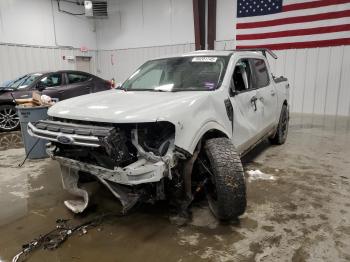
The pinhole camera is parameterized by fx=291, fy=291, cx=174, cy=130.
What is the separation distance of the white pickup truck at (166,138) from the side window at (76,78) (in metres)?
4.88

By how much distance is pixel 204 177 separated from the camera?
274 cm

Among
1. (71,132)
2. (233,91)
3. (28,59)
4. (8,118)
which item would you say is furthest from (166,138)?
(28,59)

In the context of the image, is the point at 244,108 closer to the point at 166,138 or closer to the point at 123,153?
the point at 166,138

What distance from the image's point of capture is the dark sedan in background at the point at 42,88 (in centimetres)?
657

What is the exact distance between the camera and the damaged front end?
221 centimetres

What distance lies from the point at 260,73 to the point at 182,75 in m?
1.45

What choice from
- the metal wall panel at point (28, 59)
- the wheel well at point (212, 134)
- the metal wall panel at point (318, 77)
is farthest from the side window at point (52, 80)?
the metal wall panel at point (318, 77)

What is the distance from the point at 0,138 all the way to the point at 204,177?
535cm

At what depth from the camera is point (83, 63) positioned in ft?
41.5

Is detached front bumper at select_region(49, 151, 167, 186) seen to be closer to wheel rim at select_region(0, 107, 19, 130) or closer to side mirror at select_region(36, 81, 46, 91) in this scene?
side mirror at select_region(36, 81, 46, 91)

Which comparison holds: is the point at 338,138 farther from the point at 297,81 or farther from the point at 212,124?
the point at 212,124

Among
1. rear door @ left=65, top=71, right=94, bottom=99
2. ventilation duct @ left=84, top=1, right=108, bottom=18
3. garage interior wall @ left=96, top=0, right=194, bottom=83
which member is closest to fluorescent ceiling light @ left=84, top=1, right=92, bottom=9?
ventilation duct @ left=84, top=1, right=108, bottom=18

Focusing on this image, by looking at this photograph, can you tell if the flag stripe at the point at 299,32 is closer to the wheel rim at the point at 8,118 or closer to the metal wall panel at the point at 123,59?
the metal wall panel at the point at 123,59

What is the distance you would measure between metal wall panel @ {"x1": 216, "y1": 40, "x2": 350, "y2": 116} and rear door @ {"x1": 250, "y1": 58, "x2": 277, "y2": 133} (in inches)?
188
